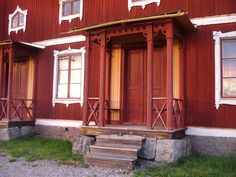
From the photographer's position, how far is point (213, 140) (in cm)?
920

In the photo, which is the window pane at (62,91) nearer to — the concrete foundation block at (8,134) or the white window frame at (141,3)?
the concrete foundation block at (8,134)

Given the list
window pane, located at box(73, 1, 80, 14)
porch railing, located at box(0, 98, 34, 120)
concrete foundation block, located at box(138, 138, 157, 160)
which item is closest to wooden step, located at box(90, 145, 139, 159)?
concrete foundation block, located at box(138, 138, 157, 160)

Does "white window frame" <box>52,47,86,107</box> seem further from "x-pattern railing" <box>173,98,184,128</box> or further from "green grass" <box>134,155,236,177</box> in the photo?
"green grass" <box>134,155,236,177</box>

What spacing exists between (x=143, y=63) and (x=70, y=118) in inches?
141

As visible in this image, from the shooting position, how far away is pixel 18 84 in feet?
47.2

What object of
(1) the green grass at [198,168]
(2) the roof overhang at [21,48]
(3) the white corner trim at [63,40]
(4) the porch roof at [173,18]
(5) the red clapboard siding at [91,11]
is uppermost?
(5) the red clapboard siding at [91,11]

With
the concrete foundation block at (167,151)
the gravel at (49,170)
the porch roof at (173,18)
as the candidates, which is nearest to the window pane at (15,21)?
the porch roof at (173,18)

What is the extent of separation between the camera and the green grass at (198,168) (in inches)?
289

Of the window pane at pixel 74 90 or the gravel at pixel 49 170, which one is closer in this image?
the gravel at pixel 49 170

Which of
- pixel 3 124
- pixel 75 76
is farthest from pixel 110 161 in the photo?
pixel 3 124

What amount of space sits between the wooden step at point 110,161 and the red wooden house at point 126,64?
43.0 inches

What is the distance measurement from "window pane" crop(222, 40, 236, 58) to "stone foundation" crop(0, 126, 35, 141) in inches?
319

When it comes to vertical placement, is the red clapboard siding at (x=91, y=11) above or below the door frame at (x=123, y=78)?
above

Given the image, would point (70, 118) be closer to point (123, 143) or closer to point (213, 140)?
point (123, 143)
